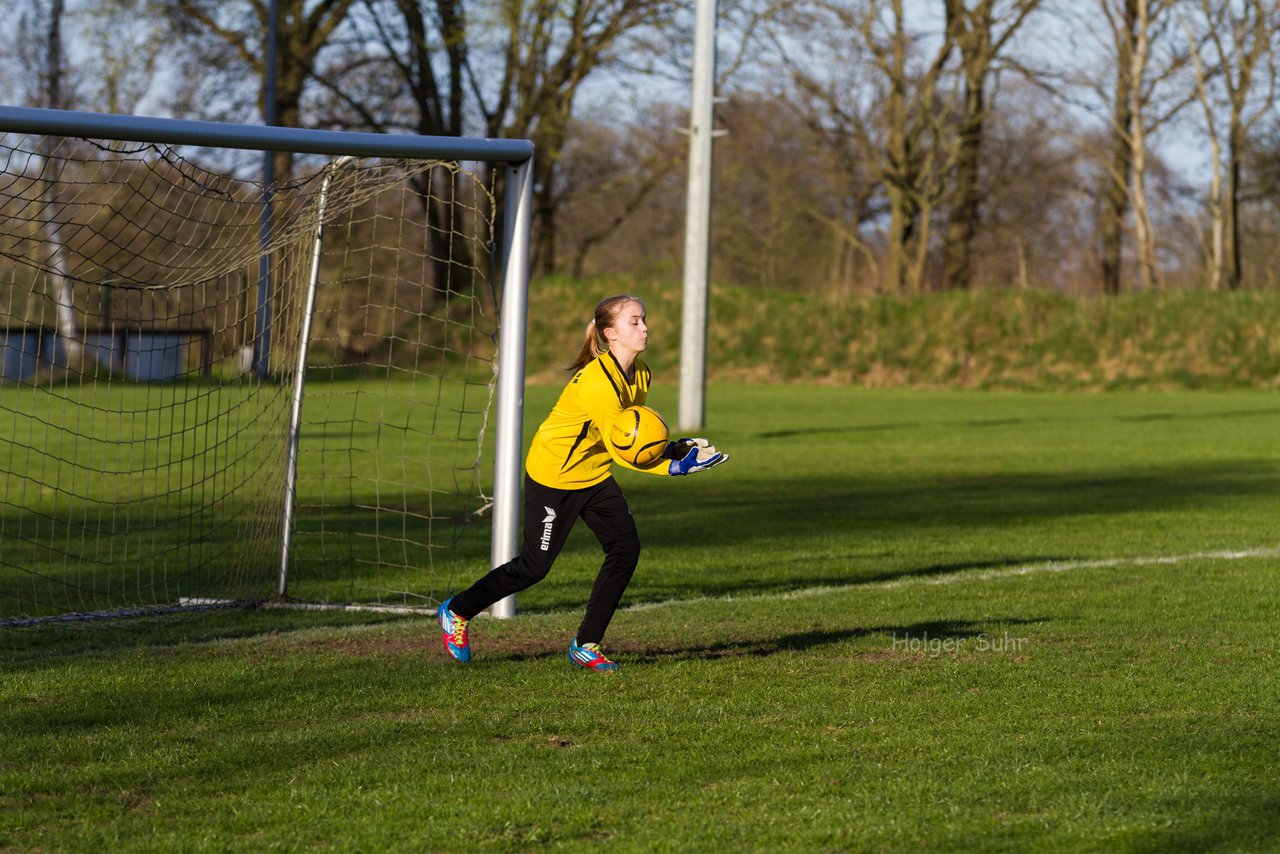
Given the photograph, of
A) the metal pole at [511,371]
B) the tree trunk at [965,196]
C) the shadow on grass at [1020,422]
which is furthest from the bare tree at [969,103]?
the metal pole at [511,371]

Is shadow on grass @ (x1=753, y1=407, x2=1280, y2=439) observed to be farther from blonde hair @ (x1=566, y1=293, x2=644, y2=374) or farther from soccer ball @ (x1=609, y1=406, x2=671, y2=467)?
soccer ball @ (x1=609, y1=406, x2=671, y2=467)

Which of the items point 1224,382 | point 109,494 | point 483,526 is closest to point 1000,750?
point 483,526

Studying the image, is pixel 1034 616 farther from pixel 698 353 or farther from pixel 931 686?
pixel 698 353

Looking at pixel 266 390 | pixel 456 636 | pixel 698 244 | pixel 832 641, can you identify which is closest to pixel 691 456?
pixel 456 636

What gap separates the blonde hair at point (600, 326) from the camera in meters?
5.88

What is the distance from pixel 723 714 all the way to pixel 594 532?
42.4 inches

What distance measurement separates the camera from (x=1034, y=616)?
7488mm

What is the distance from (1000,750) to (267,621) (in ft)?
13.2

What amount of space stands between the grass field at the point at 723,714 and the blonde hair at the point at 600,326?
125 cm

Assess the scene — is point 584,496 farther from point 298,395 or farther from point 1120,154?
point 1120,154

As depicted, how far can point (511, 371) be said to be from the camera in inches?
303

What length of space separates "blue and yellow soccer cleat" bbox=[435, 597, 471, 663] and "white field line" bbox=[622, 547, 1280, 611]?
5.58 ft

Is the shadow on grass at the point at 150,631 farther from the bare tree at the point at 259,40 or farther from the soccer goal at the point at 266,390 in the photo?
the bare tree at the point at 259,40

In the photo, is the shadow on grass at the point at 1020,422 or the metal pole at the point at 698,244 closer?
the metal pole at the point at 698,244
